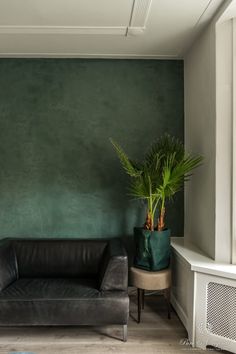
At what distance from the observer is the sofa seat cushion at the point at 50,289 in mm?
2326

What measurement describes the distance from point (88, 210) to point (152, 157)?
970mm

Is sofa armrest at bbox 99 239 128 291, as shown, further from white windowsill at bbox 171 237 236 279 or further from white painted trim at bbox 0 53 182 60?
white painted trim at bbox 0 53 182 60

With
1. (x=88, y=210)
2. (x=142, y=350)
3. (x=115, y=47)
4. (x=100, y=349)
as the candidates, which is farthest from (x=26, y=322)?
(x=115, y=47)

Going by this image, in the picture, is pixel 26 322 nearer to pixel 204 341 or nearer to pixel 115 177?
pixel 204 341

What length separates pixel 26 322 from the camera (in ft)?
7.50

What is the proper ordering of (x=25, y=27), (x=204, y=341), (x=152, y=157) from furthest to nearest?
1. (x=152, y=157)
2. (x=25, y=27)
3. (x=204, y=341)

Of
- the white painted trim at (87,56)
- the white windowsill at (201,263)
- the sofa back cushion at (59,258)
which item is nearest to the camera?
the white windowsill at (201,263)

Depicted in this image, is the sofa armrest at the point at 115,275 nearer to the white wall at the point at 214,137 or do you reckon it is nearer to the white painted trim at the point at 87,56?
the white wall at the point at 214,137

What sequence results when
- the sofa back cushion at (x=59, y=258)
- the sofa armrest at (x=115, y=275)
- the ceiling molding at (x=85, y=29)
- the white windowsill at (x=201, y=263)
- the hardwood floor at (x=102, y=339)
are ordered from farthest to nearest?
the sofa back cushion at (x=59, y=258) < the ceiling molding at (x=85, y=29) < the sofa armrest at (x=115, y=275) < the hardwood floor at (x=102, y=339) < the white windowsill at (x=201, y=263)

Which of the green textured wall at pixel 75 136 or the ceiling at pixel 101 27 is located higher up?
the ceiling at pixel 101 27

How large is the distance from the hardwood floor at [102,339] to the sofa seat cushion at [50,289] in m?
0.37

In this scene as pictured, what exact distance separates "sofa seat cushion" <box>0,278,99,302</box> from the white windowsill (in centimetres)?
80

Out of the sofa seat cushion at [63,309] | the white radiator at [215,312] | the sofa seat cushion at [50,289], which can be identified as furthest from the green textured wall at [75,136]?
the white radiator at [215,312]

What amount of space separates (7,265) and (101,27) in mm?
2283
